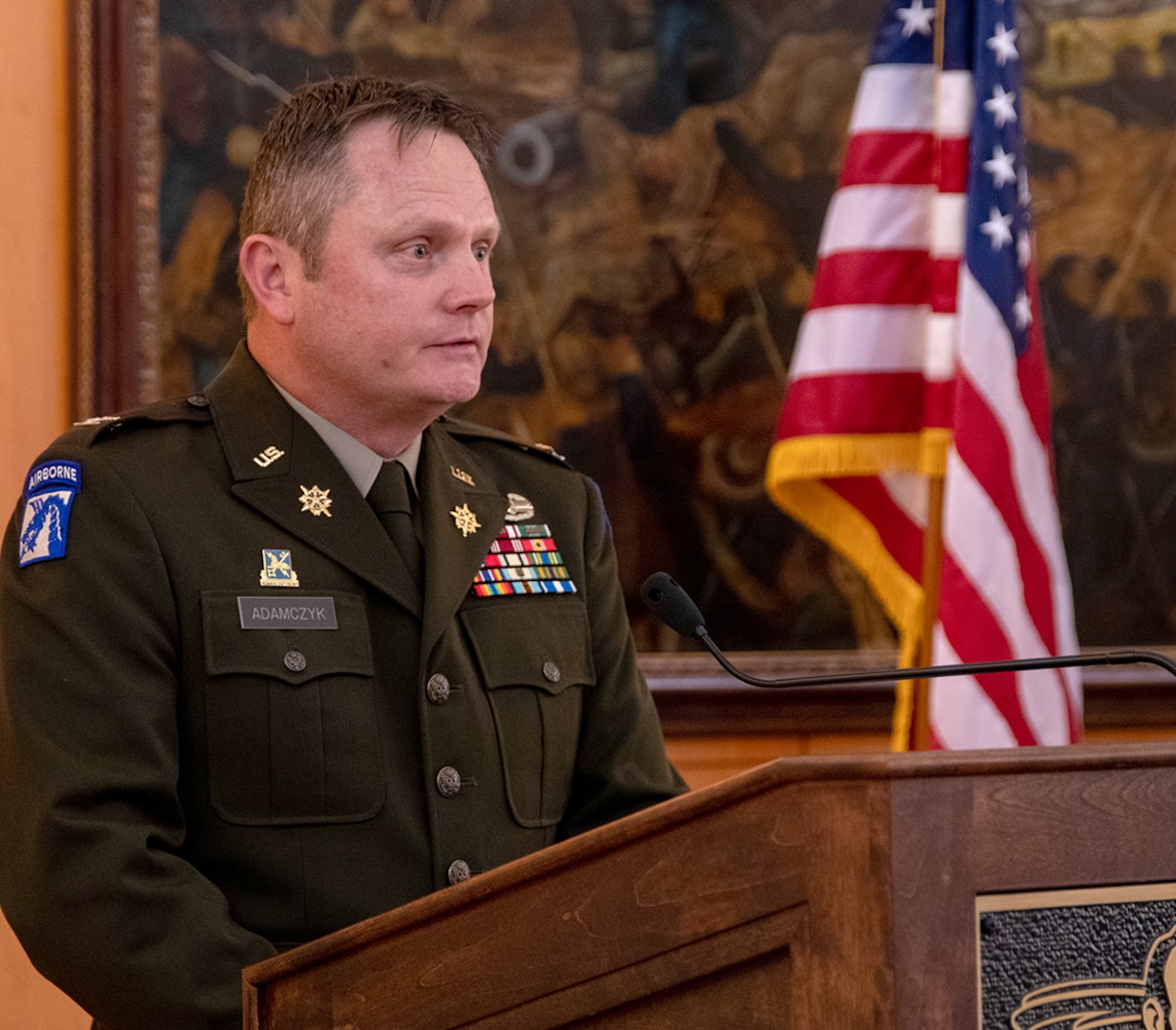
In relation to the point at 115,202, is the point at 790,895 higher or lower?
lower

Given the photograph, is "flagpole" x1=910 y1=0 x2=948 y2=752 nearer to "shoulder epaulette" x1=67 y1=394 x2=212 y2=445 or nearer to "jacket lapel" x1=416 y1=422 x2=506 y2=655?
"jacket lapel" x1=416 y1=422 x2=506 y2=655

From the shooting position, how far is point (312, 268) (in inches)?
73.7

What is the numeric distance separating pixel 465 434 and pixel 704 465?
1.30 meters

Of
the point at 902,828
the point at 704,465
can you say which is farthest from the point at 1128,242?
the point at 902,828

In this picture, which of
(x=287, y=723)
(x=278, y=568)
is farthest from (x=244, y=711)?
(x=278, y=568)

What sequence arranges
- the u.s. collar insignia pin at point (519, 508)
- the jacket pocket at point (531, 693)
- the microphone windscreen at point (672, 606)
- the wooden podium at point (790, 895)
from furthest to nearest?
the u.s. collar insignia pin at point (519, 508), the jacket pocket at point (531, 693), the microphone windscreen at point (672, 606), the wooden podium at point (790, 895)

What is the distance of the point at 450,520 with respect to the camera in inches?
77.7

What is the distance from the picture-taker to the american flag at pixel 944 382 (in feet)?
9.82

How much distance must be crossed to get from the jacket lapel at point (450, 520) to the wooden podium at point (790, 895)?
0.65 m

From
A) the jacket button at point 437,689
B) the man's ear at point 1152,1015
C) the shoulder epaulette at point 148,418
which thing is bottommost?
the man's ear at point 1152,1015

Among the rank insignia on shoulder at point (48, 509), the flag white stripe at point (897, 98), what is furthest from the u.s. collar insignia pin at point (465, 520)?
the flag white stripe at point (897, 98)

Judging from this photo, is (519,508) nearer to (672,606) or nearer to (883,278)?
(672,606)

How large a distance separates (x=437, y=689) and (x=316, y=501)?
0.28m

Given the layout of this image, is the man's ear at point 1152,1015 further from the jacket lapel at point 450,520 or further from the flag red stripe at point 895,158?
the flag red stripe at point 895,158
